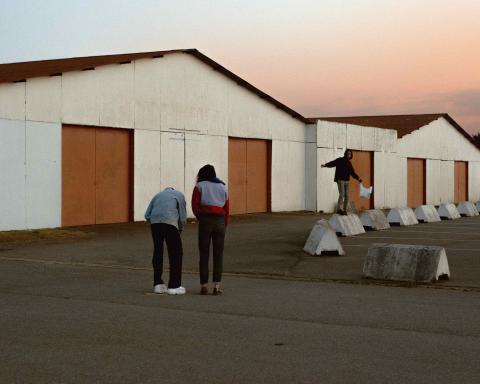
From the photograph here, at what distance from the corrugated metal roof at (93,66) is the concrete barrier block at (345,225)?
8.47 metres

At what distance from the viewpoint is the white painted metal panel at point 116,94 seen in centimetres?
2492

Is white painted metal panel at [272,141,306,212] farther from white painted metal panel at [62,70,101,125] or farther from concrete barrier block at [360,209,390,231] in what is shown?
white painted metal panel at [62,70,101,125]

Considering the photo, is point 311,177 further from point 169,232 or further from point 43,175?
point 169,232

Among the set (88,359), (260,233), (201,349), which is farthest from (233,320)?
(260,233)

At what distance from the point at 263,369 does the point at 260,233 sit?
15785 mm

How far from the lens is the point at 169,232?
11883 mm

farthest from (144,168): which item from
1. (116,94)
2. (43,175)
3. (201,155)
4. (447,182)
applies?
(447,182)

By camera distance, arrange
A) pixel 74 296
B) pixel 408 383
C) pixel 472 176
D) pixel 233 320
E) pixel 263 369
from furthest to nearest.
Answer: pixel 472 176, pixel 74 296, pixel 233 320, pixel 263 369, pixel 408 383

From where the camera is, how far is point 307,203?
3538cm

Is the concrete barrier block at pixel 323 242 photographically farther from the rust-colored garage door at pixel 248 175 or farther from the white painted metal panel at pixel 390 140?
the white painted metal panel at pixel 390 140

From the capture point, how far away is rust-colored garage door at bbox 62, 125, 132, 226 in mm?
23828

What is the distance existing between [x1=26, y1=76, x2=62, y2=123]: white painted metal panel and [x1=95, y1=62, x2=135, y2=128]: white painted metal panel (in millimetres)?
1715

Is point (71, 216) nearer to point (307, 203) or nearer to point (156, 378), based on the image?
point (307, 203)

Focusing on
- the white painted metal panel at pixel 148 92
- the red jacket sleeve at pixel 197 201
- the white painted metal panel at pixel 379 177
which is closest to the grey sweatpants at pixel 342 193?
the white painted metal panel at pixel 148 92
